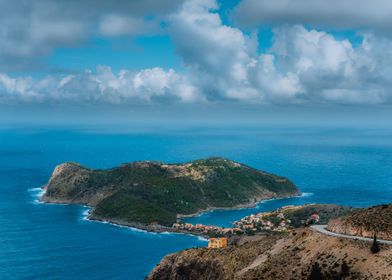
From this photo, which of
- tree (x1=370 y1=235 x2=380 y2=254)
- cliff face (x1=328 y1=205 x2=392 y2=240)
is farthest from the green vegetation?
tree (x1=370 y1=235 x2=380 y2=254)

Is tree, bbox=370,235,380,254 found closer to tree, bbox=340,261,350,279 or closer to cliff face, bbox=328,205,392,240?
tree, bbox=340,261,350,279

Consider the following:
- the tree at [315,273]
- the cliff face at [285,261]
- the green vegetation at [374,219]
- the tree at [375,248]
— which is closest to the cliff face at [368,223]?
the green vegetation at [374,219]

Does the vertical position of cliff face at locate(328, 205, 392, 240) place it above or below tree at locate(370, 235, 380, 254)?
above

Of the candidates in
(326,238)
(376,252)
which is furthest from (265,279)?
(376,252)

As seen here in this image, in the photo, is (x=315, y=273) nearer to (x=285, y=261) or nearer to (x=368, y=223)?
(x=285, y=261)

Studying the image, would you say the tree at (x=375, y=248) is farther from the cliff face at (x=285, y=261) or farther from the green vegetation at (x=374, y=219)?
the green vegetation at (x=374, y=219)

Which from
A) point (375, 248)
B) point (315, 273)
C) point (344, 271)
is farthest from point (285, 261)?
point (375, 248)

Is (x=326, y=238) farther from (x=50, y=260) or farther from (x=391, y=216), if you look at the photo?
(x=50, y=260)
